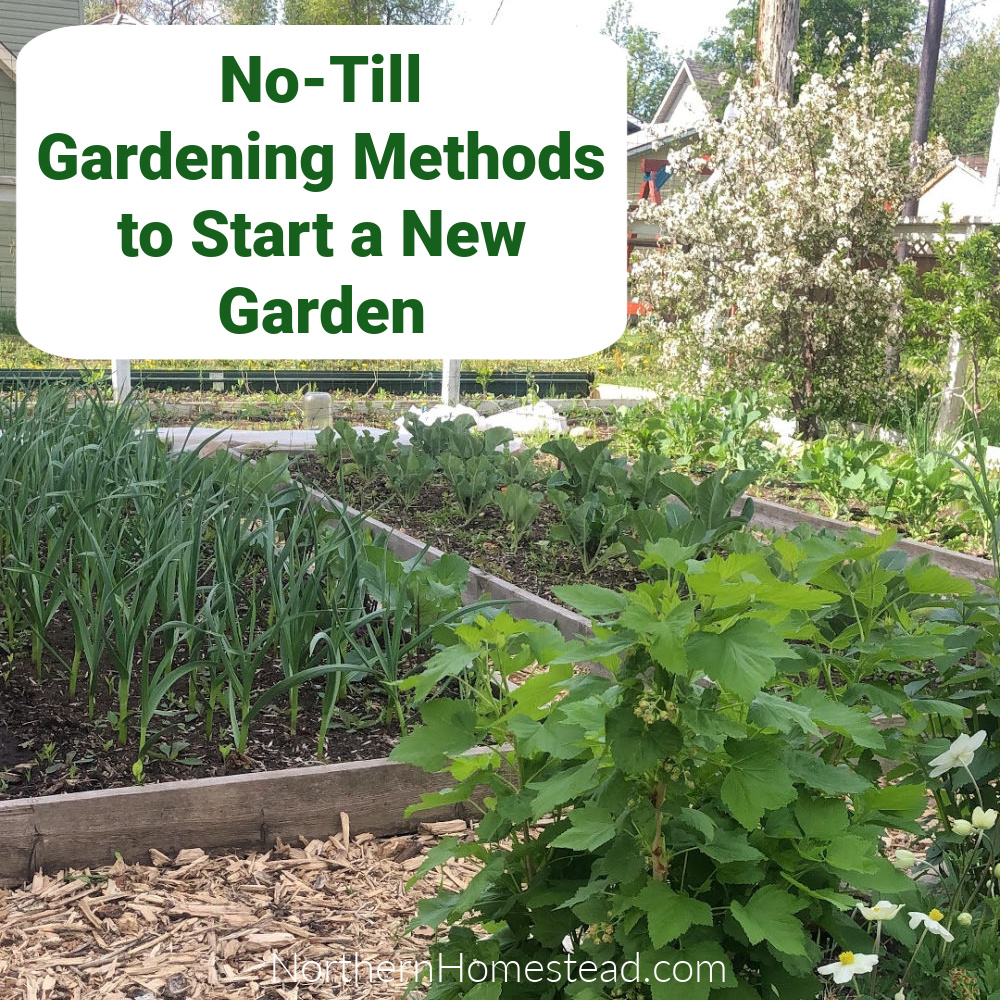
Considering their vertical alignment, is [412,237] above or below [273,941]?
above

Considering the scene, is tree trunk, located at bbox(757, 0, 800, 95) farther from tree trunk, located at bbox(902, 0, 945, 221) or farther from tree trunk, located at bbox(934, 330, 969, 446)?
tree trunk, located at bbox(902, 0, 945, 221)

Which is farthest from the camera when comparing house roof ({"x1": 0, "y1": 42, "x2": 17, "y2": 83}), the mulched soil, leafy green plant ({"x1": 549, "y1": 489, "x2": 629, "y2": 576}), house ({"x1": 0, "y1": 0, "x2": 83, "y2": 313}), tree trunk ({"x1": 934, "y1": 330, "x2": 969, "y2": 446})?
house ({"x1": 0, "y1": 0, "x2": 83, "y2": 313})

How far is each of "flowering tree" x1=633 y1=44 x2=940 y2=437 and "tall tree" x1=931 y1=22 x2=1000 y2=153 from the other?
39376 mm

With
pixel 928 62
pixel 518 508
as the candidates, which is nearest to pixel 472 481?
pixel 518 508

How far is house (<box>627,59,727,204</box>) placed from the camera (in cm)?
941

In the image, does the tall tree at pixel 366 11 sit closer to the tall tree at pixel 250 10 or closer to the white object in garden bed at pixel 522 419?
the tall tree at pixel 250 10

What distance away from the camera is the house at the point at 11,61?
15.7 m

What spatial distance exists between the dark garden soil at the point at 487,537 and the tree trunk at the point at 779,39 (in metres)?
6.50

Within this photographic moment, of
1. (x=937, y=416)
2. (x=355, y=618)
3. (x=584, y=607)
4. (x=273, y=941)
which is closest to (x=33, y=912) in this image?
(x=273, y=941)

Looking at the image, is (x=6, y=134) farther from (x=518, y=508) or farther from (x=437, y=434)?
(x=518, y=508)

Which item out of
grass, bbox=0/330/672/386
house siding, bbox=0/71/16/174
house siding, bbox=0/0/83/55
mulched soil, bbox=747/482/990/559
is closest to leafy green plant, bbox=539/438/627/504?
mulched soil, bbox=747/482/990/559

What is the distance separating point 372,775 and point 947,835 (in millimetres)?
1211

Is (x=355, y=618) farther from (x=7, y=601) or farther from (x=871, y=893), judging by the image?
(x=871, y=893)

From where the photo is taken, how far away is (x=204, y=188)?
20.4ft
